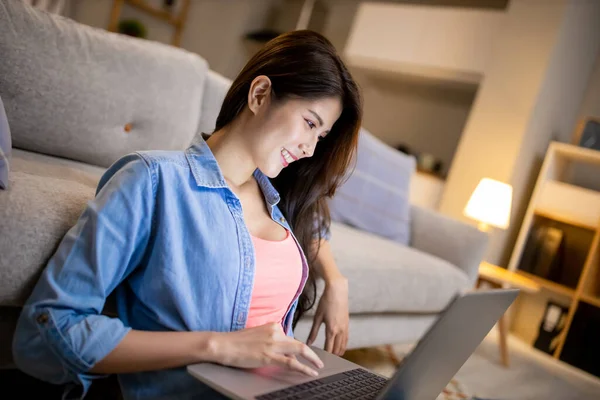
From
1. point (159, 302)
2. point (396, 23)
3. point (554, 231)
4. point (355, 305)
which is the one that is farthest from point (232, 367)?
point (396, 23)

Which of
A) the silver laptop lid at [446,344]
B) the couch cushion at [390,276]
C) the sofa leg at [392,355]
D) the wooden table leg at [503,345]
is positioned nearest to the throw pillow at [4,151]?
the silver laptop lid at [446,344]

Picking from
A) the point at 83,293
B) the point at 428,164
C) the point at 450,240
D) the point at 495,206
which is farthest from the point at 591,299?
the point at 83,293

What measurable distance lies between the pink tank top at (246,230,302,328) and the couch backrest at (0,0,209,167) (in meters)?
0.70

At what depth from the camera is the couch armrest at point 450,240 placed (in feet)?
6.98

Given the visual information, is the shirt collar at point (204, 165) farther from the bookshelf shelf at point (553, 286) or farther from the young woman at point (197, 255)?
the bookshelf shelf at point (553, 286)

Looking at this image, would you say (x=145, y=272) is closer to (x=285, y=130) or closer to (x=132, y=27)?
(x=285, y=130)

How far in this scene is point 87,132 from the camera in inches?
51.2

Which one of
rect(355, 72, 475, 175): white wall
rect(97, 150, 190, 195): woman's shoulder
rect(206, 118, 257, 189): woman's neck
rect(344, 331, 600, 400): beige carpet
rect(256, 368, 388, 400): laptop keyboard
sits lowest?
rect(344, 331, 600, 400): beige carpet

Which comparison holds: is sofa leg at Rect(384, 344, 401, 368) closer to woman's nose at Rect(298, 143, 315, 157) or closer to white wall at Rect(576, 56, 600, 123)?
woman's nose at Rect(298, 143, 315, 157)

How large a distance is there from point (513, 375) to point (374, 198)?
108cm

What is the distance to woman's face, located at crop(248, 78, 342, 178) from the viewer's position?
798 millimetres

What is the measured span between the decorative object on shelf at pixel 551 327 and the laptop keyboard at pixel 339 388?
284 centimetres

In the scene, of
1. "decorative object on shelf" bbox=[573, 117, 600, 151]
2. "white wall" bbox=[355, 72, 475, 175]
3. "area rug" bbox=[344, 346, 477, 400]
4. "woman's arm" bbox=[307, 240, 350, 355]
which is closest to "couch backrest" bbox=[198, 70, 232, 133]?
"woman's arm" bbox=[307, 240, 350, 355]

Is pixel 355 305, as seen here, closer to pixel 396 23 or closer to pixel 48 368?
pixel 48 368
